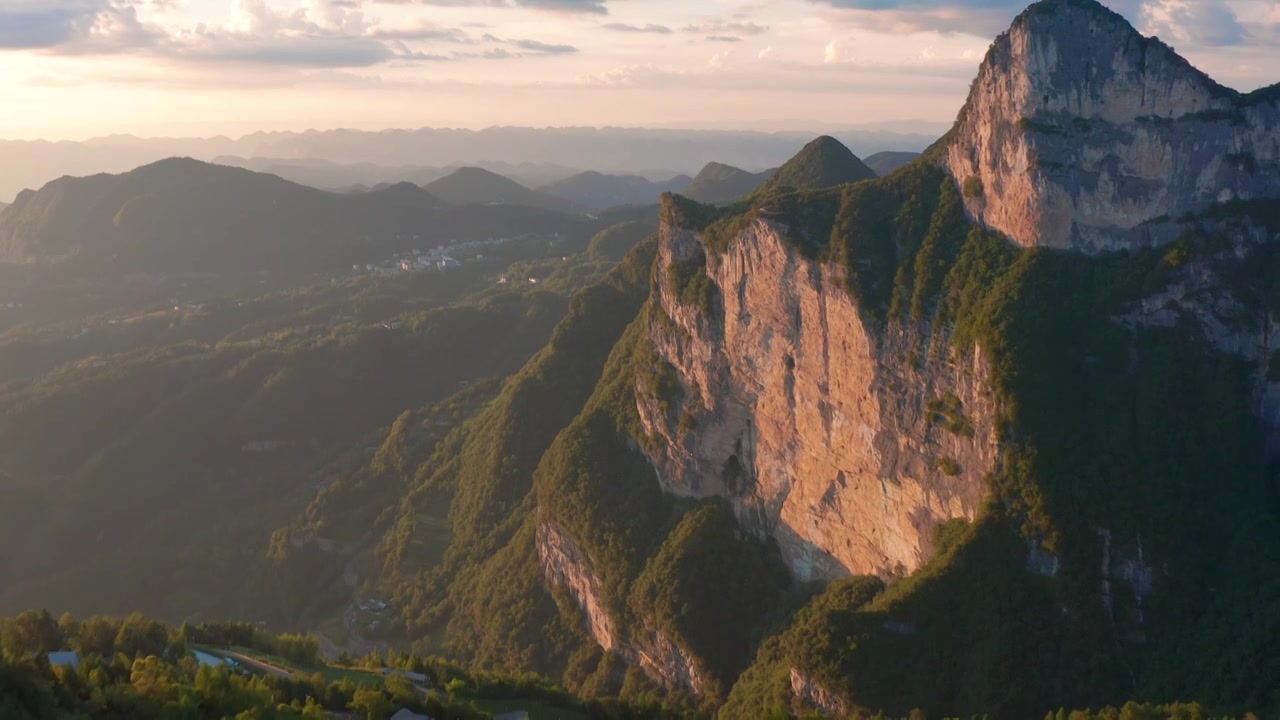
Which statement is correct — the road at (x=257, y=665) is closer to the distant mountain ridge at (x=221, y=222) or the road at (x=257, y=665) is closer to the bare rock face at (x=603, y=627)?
the bare rock face at (x=603, y=627)

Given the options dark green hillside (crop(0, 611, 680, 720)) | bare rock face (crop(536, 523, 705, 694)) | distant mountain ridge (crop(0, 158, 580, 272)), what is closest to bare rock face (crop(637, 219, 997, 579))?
bare rock face (crop(536, 523, 705, 694))

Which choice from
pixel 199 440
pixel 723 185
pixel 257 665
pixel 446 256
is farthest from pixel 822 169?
pixel 446 256

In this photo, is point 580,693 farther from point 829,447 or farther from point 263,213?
point 263,213

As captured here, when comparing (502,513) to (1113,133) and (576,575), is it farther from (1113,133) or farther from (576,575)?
(1113,133)

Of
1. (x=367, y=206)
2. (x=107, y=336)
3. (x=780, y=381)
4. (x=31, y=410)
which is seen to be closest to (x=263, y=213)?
(x=367, y=206)

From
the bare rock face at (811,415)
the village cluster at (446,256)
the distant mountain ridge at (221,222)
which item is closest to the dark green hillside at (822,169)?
Answer: the bare rock face at (811,415)

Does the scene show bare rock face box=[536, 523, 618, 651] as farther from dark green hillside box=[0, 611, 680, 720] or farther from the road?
the road
